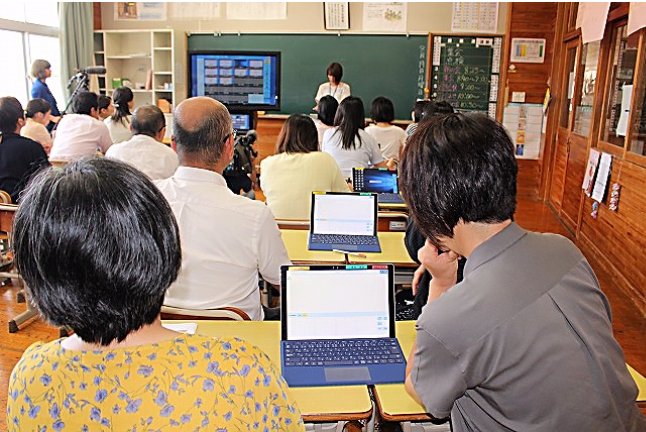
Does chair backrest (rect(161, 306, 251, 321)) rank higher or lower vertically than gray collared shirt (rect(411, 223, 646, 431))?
lower

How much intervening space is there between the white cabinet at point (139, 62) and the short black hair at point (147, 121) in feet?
14.4

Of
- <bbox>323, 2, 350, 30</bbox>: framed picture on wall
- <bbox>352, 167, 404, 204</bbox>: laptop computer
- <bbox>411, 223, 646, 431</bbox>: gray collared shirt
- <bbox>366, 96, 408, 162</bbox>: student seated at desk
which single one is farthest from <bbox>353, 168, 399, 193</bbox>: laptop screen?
<bbox>323, 2, 350, 30</bbox>: framed picture on wall

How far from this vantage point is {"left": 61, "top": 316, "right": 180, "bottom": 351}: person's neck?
849 millimetres

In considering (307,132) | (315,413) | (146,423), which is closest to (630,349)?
(307,132)

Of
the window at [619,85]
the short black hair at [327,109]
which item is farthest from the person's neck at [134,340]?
the window at [619,85]

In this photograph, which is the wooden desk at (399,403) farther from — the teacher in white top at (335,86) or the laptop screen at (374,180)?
the teacher in white top at (335,86)

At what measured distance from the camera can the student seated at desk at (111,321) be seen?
792 millimetres

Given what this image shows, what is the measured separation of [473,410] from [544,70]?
7.02 m

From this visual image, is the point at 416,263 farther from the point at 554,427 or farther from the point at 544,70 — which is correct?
the point at 544,70

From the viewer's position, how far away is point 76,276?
31.4 inches

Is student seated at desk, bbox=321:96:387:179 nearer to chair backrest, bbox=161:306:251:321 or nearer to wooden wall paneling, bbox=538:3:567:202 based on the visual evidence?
chair backrest, bbox=161:306:251:321

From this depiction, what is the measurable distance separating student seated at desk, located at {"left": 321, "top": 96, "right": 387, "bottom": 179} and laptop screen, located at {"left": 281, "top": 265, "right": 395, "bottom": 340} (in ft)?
8.68

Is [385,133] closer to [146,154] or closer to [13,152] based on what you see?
[146,154]

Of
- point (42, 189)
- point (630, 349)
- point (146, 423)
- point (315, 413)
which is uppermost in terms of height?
point (42, 189)
